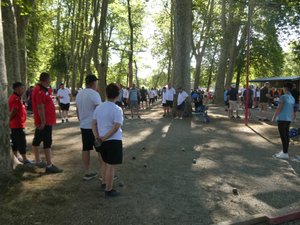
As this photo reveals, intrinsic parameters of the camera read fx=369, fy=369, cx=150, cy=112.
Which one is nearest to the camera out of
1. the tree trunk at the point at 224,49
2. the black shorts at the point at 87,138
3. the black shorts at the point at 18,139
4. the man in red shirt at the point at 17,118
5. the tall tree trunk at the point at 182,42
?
the black shorts at the point at 87,138

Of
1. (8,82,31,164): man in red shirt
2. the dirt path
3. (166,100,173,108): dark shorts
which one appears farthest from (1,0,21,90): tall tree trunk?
(166,100,173,108): dark shorts

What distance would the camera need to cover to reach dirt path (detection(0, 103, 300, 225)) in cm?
516

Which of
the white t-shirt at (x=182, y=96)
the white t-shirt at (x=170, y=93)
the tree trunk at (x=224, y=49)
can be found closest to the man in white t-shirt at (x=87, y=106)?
the white t-shirt at (x=182, y=96)

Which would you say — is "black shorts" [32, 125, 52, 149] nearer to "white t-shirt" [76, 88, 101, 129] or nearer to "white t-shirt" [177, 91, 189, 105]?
"white t-shirt" [76, 88, 101, 129]

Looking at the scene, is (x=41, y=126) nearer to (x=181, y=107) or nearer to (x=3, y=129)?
(x=3, y=129)

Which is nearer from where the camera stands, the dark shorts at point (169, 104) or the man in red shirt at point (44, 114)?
the man in red shirt at point (44, 114)

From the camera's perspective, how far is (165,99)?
62.3 ft

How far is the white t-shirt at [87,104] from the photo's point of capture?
663cm

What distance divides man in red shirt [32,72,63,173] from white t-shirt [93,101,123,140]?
187 centimetres

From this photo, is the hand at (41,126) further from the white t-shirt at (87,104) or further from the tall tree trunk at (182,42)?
the tall tree trunk at (182,42)

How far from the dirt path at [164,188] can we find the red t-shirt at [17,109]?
1192 mm

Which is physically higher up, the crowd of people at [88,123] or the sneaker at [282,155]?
the crowd of people at [88,123]

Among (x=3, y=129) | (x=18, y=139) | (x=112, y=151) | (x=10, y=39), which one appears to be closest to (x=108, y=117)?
(x=112, y=151)

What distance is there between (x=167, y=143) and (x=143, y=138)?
1.19m
